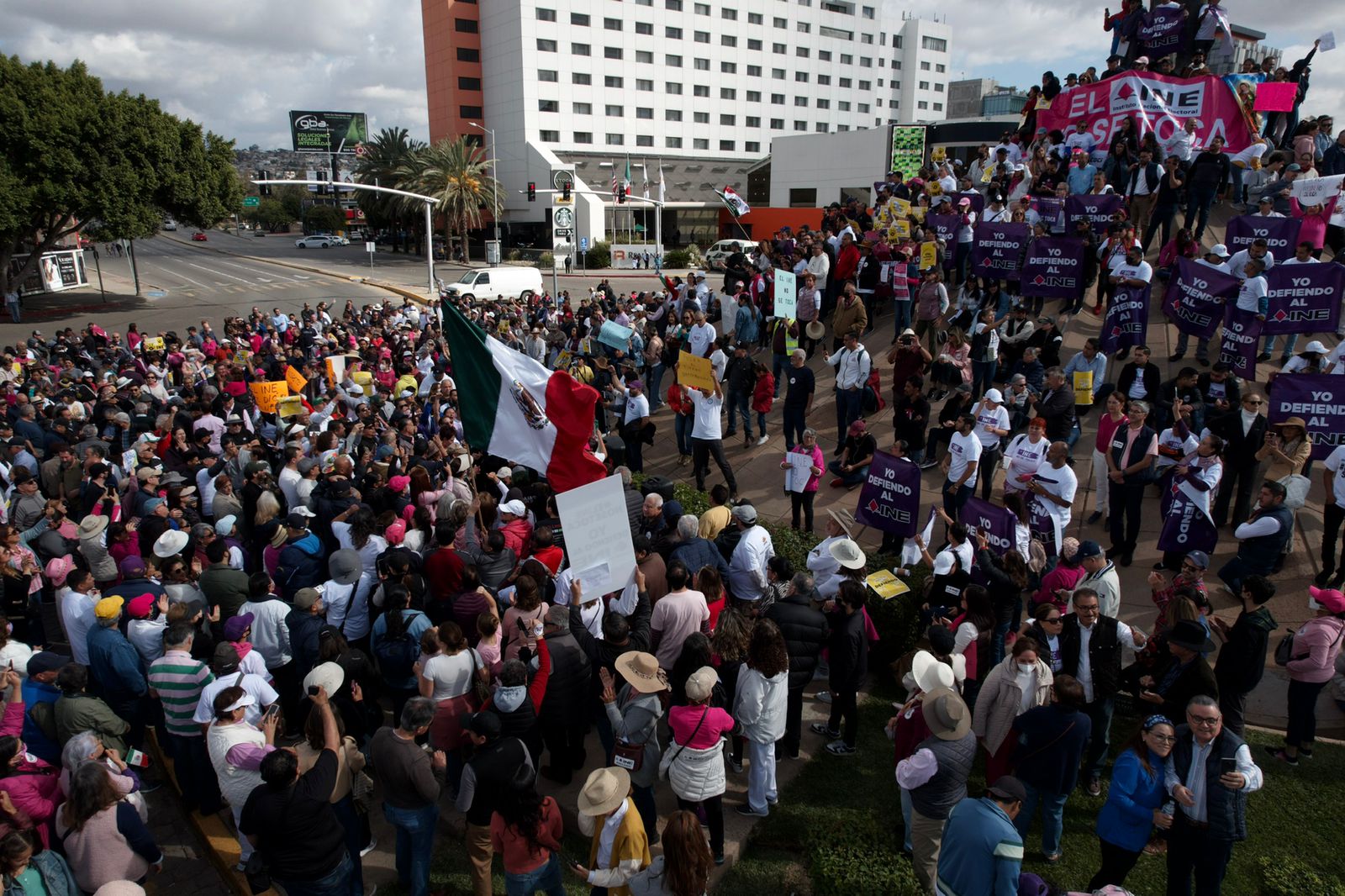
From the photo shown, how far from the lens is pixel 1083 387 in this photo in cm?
1070

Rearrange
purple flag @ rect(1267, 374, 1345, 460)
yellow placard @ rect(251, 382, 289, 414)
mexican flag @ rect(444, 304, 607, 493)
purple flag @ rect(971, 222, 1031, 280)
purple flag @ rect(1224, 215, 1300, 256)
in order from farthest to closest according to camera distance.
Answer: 1. purple flag @ rect(971, 222, 1031, 280)
2. yellow placard @ rect(251, 382, 289, 414)
3. purple flag @ rect(1224, 215, 1300, 256)
4. purple flag @ rect(1267, 374, 1345, 460)
5. mexican flag @ rect(444, 304, 607, 493)

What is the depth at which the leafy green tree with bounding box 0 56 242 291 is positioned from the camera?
32375 mm

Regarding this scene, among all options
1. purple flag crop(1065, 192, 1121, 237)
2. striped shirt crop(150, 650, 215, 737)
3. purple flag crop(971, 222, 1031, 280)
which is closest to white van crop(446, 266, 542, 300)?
purple flag crop(971, 222, 1031, 280)

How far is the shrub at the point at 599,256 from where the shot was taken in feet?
193

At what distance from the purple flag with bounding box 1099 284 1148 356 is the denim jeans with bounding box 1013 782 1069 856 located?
839cm

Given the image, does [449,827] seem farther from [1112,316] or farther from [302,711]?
[1112,316]

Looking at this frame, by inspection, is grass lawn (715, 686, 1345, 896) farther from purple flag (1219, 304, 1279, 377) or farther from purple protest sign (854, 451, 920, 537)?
purple flag (1219, 304, 1279, 377)

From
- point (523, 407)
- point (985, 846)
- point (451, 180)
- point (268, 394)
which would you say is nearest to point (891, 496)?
point (523, 407)

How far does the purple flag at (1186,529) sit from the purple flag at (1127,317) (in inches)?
165

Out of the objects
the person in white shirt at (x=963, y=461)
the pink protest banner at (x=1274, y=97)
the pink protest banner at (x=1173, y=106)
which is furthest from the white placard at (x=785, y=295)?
the pink protest banner at (x=1274, y=97)

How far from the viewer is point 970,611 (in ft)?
19.8

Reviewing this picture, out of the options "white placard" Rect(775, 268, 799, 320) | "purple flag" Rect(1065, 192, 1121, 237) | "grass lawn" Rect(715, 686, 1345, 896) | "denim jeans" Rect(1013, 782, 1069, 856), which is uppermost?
"purple flag" Rect(1065, 192, 1121, 237)

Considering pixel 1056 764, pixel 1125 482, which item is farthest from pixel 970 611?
pixel 1125 482

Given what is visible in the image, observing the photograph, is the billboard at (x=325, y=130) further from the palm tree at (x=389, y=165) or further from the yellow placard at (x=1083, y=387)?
the yellow placard at (x=1083, y=387)
